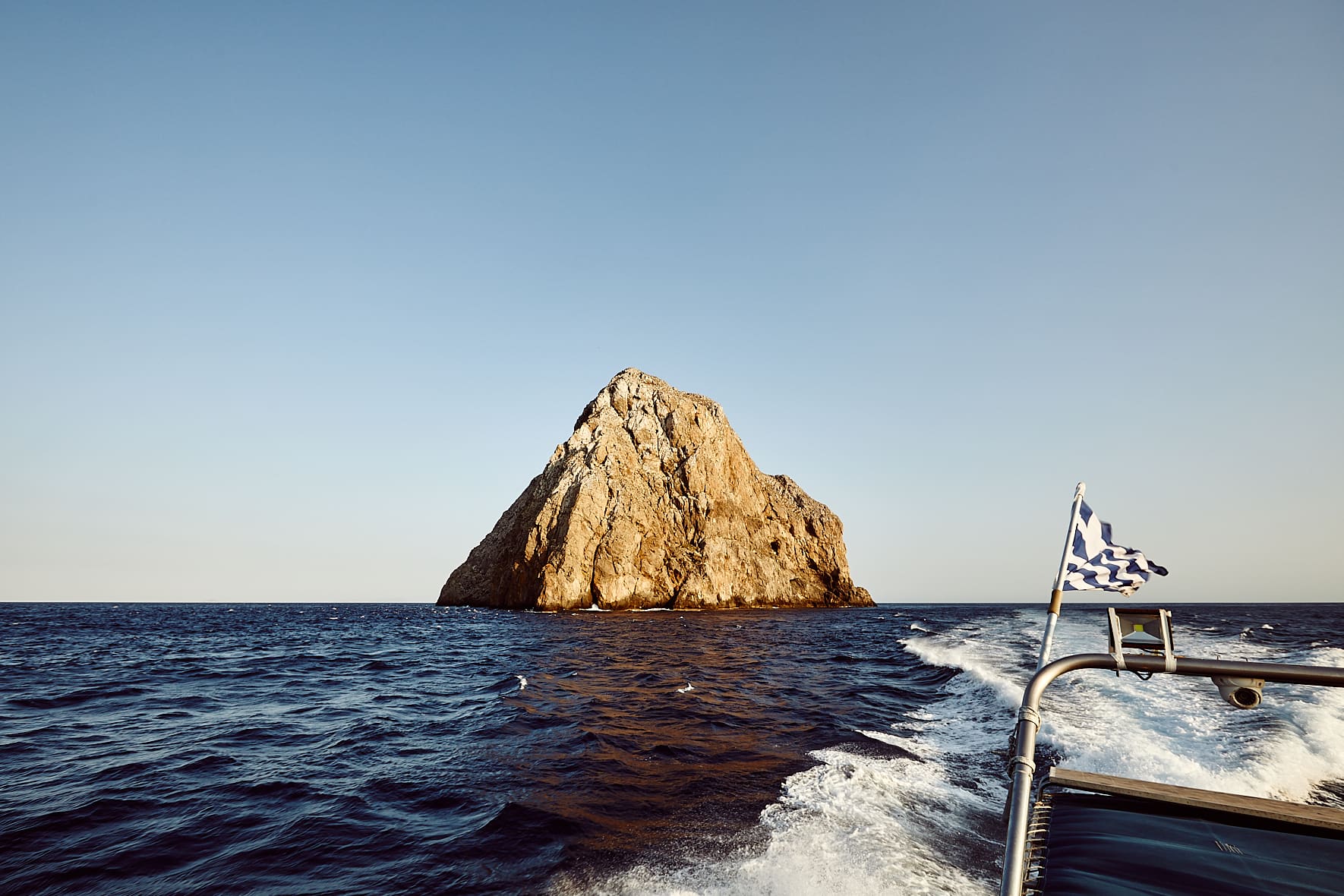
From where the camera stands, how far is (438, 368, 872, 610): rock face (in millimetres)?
75000

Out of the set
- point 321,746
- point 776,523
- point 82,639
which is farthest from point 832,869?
point 776,523

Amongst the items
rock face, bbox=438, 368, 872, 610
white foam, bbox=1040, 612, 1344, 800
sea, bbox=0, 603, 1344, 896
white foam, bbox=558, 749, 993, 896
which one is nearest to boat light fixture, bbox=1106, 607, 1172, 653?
sea, bbox=0, 603, 1344, 896

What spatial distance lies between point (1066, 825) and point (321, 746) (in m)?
12.1

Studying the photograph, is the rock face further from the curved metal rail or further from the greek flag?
the curved metal rail

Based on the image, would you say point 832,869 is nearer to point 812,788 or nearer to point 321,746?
point 812,788

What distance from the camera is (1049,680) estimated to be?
3104mm

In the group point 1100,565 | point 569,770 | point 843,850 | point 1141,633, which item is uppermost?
point 1100,565

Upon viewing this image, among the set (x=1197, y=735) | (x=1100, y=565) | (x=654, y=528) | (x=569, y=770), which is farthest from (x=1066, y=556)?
(x=654, y=528)

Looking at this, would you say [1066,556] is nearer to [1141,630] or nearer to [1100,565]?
[1100,565]

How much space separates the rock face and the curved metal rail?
2812 inches

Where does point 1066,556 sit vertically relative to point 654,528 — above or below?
below

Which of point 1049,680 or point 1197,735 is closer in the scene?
point 1049,680

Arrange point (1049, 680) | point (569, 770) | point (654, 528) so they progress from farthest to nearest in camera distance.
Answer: point (654, 528), point (569, 770), point (1049, 680)

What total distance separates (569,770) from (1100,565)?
8307mm
